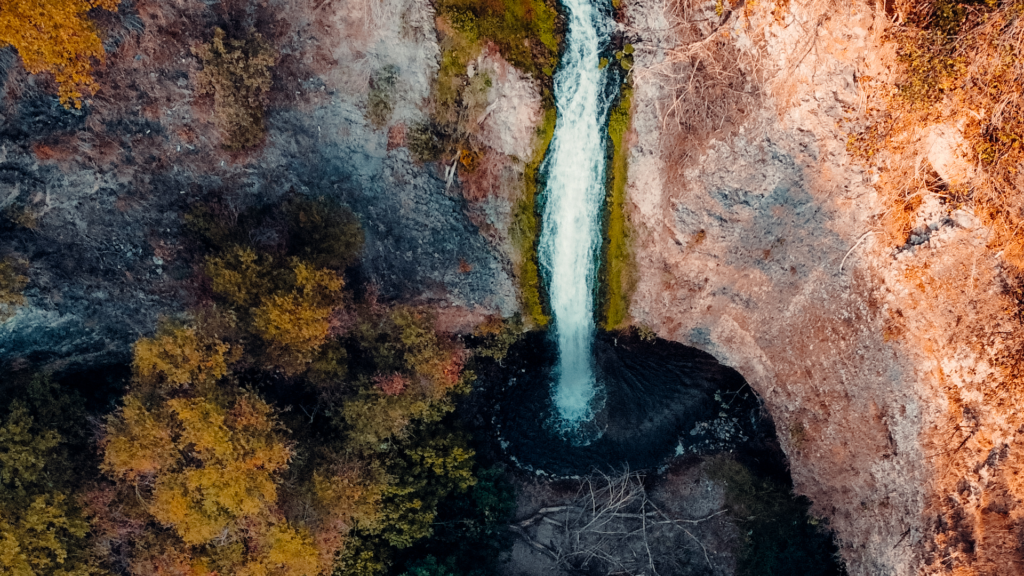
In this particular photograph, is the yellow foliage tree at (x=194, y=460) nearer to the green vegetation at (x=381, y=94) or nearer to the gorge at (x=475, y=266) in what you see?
the gorge at (x=475, y=266)

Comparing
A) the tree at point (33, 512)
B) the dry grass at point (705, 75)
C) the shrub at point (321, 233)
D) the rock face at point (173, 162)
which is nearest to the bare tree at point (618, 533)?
the rock face at point (173, 162)

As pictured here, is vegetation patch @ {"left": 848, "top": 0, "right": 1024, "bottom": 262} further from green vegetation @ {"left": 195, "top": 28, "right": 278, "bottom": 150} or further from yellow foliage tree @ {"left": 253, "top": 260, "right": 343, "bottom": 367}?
green vegetation @ {"left": 195, "top": 28, "right": 278, "bottom": 150}

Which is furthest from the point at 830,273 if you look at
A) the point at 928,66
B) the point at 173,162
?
the point at 173,162

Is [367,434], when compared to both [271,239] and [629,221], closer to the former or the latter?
[271,239]

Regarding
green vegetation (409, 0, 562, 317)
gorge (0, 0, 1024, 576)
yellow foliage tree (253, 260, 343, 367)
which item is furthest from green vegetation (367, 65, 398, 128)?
yellow foliage tree (253, 260, 343, 367)

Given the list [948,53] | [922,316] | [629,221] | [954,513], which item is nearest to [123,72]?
[629,221]

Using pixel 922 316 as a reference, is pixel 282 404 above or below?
below
